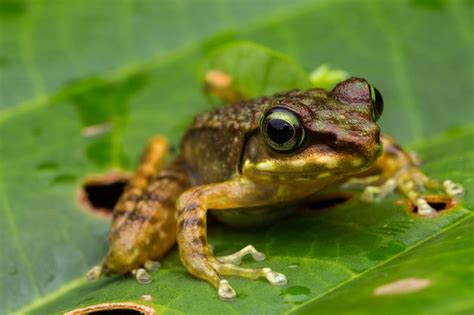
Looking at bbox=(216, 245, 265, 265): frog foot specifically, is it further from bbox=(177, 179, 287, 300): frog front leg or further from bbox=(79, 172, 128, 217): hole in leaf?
bbox=(79, 172, 128, 217): hole in leaf

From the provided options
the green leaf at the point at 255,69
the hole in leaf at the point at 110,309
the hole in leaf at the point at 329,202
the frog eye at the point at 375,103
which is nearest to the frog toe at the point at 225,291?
the hole in leaf at the point at 110,309

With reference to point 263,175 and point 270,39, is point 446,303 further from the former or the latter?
point 270,39

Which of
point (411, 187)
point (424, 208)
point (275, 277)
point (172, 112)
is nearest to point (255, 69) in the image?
point (172, 112)

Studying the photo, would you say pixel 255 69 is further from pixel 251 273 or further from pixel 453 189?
pixel 251 273

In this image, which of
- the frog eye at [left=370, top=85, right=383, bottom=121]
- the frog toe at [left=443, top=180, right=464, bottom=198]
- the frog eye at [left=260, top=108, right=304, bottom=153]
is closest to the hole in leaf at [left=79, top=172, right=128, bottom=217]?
the frog eye at [left=260, top=108, right=304, bottom=153]

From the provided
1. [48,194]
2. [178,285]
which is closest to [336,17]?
[48,194]
